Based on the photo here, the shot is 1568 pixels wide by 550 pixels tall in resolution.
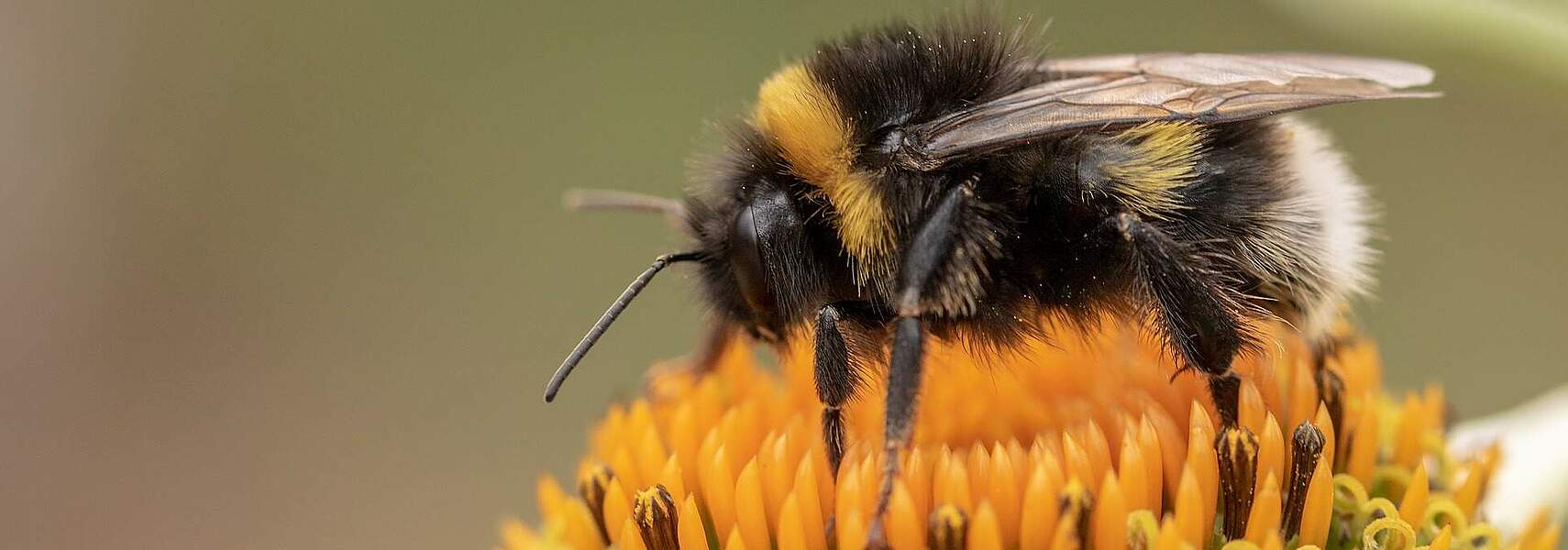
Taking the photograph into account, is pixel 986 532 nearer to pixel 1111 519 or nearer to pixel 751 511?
pixel 1111 519

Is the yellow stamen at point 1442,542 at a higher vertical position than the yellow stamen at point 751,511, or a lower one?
lower

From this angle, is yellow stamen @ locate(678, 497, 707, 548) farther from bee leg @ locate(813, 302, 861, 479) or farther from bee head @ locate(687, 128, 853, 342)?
bee head @ locate(687, 128, 853, 342)

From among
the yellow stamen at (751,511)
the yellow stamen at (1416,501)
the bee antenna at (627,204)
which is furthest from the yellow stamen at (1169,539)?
the bee antenna at (627,204)

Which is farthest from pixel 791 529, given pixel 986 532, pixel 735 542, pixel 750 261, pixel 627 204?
pixel 627 204

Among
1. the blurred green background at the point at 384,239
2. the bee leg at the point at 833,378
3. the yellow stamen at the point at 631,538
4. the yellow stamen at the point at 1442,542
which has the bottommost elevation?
the blurred green background at the point at 384,239

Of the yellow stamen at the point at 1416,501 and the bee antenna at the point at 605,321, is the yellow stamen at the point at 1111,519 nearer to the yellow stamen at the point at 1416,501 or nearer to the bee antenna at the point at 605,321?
the yellow stamen at the point at 1416,501

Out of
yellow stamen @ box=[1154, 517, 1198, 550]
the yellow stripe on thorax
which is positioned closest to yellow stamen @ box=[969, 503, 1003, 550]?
yellow stamen @ box=[1154, 517, 1198, 550]

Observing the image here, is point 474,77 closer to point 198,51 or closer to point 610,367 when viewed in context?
point 198,51
